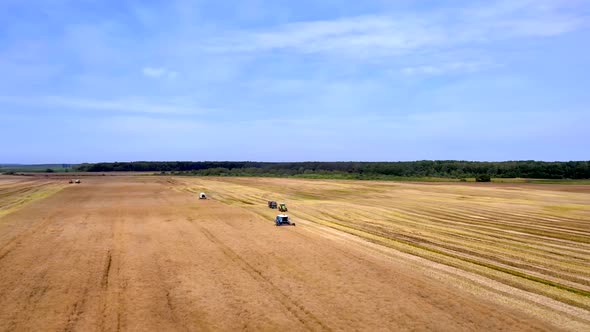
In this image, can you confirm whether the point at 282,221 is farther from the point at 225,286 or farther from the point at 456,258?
the point at 225,286

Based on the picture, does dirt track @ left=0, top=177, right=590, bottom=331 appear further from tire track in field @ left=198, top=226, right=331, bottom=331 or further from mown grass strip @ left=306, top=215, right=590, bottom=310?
mown grass strip @ left=306, top=215, right=590, bottom=310

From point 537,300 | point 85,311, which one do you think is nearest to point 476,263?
point 537,300

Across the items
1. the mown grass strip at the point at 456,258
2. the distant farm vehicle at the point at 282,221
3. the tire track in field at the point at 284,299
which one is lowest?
the tire track in field at the point at 284,299

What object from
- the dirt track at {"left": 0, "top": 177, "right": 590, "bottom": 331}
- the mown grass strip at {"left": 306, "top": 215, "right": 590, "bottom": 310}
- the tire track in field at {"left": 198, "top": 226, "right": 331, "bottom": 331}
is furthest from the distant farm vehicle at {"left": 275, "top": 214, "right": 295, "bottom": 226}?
the tire track in field at {"left": 198, "top": 226, "right": 331, "bottom": 331}

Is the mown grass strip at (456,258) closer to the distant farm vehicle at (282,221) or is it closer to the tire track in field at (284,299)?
the distant farm vehicle at (282,221)

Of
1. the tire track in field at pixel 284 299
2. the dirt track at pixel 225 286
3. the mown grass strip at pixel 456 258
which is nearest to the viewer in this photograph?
the tire track in field at pixel 284 299

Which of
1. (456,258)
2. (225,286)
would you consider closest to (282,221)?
(456,258)

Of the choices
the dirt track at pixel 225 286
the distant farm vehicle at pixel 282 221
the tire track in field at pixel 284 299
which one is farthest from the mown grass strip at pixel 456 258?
the tire track in field at pixel 284 299

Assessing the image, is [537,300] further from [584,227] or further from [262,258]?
[584,227]
